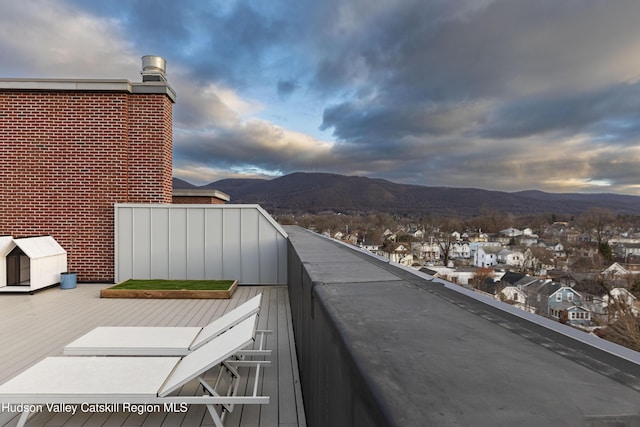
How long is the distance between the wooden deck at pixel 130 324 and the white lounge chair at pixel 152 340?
0.37m

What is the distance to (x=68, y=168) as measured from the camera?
7.77 metres

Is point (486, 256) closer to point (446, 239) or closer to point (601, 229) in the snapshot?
point (446, 239)

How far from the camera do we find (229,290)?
22.1 ft

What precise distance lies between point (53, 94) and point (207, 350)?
7.90 meters

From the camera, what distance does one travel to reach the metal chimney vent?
27.7 ft

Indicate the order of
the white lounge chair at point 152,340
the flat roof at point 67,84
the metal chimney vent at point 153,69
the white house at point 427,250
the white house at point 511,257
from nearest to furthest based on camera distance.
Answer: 1. the white lounge chair at point 152,340
2. the flat roof at point 67,84
3. the metal chimney vent at point 153,69
4. the white house at point 511,257
5. the white house at point 427,250

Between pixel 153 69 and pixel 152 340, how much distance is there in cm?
737

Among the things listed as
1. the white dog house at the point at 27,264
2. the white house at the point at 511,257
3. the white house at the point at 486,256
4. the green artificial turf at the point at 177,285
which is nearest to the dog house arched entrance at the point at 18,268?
the white dog house at the point at 27,264

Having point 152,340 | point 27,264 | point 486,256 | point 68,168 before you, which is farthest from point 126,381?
point 486,256

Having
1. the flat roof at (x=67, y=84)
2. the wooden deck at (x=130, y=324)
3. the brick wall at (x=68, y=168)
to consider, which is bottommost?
the wooden deck at (x=130, y=324)

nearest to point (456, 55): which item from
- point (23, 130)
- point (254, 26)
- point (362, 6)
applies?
point (362, 6)

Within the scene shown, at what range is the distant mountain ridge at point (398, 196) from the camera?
293 ft

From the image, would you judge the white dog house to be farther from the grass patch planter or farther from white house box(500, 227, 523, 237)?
white house box(500, 227, 523, 237)

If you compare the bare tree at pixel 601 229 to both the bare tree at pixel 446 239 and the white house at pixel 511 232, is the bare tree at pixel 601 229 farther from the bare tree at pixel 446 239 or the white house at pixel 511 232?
the bare tree at pixel 446 239
